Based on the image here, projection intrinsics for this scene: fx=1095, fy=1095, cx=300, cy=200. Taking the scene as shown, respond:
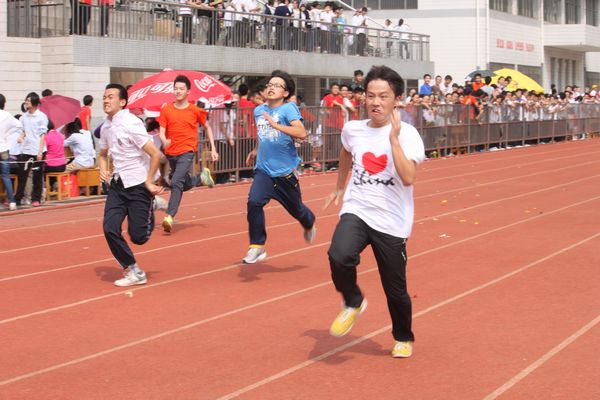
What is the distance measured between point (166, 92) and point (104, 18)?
6328 mm

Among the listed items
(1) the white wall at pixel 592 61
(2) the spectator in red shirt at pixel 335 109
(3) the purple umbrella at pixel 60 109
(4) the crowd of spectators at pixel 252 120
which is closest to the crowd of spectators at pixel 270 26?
(4) the crowd of spectators at pixel 252 120

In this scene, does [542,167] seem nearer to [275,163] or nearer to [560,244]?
[560,244]

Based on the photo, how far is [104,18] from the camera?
2375cm

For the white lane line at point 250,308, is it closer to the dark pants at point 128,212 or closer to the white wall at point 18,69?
the dark pants at point 128,212

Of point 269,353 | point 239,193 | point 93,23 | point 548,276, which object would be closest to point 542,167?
point 239,193

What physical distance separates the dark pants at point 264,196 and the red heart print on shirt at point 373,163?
364 centimetres

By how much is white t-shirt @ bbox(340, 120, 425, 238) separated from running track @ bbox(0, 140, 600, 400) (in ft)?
2.88

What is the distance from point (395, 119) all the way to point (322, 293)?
303cm

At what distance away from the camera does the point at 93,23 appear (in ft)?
77.9

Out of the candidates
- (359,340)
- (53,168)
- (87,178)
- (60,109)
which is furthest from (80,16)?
(359,340)

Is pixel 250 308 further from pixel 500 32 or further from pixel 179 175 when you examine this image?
pixel 500 32

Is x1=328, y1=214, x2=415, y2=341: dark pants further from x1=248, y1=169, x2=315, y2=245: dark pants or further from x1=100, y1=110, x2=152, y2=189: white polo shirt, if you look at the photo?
x1=248, y1=169, x2=315, y2=245: dark pants

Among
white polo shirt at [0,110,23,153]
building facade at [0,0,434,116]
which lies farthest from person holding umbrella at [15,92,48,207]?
building facade at [0,0,434,116]

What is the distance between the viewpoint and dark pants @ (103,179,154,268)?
9.35m
